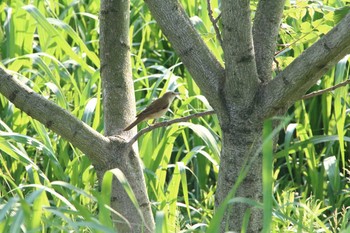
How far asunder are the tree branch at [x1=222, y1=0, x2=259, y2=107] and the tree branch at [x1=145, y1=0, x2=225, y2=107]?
46 millimetres

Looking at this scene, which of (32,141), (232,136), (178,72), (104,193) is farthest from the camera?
(178,72)

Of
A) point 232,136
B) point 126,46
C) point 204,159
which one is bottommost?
point 204,159

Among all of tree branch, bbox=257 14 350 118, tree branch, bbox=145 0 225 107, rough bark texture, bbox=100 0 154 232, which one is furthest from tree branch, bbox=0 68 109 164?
tree branch, bbox=257 14 350 118

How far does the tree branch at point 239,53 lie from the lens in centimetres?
209

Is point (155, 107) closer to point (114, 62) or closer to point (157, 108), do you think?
Answer: point (157, 108)

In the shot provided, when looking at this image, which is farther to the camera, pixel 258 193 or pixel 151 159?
pixel 151 159

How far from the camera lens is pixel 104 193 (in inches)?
68.1

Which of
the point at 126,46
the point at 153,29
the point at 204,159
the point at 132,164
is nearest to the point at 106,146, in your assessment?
the point at 132,164

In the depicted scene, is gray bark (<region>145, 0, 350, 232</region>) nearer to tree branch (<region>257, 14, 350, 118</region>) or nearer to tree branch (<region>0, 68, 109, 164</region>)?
tree branch (<region>257, 14, 350, 118</region>)

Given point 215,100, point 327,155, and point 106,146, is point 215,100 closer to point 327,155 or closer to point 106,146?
point 106,146

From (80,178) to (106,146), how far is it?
743 millimetres

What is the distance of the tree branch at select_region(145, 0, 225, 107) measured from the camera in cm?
217

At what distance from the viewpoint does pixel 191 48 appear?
2168mm

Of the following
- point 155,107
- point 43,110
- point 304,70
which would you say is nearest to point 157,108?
point 155,107
